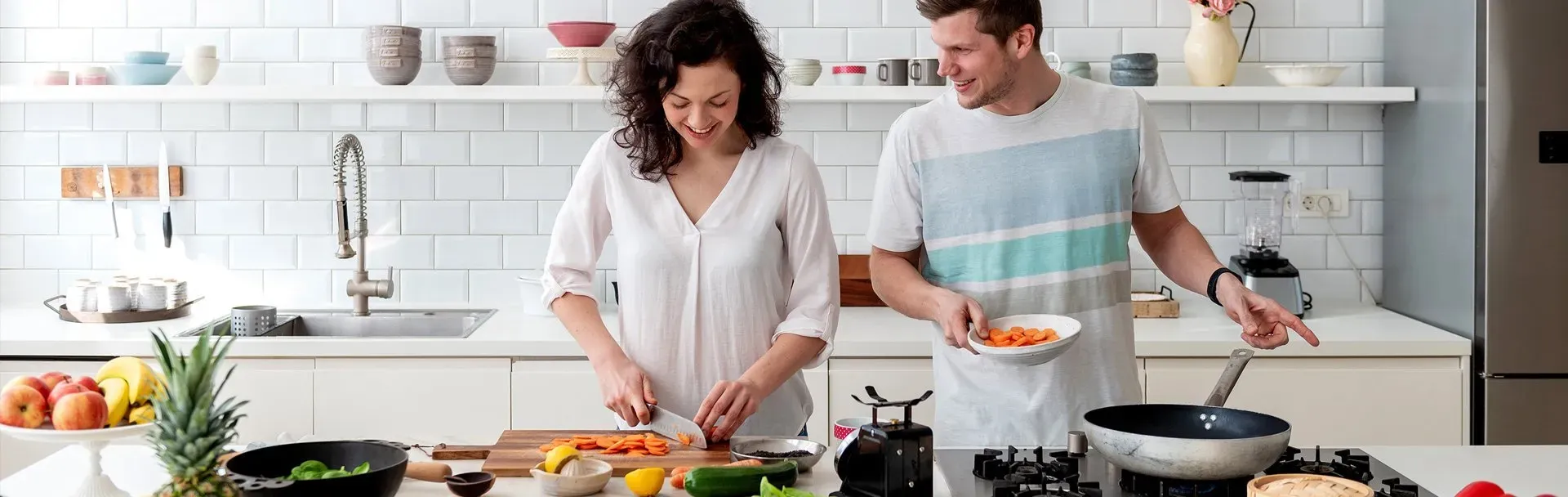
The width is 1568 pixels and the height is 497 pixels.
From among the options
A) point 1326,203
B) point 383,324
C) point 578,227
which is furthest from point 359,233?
point 1326,203

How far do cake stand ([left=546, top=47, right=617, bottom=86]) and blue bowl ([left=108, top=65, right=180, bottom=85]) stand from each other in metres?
1.12

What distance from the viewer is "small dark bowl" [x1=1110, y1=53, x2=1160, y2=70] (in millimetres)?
3812

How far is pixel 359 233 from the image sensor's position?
152 inches

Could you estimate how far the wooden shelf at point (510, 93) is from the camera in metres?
3.71

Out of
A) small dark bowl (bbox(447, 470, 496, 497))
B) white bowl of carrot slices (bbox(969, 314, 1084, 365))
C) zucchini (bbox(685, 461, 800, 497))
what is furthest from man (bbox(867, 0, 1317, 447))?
small dark bowl (bbox(447, 470, 496, 497))

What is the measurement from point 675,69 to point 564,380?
4.56ft

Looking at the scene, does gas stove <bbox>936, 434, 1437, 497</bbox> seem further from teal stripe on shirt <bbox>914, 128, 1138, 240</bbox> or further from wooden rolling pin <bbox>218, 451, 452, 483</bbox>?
wooden rolling pin <bbox>218, 451, 452, 483</bbox>

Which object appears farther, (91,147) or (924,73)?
(91,147)

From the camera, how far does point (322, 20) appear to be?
13.3ft

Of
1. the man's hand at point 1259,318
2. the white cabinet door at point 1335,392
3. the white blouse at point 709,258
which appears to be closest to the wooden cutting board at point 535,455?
the white blouse at point 709,258

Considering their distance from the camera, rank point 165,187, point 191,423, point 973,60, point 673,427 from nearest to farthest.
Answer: point 191,423
point 673,427
point 973,60
point 165,187

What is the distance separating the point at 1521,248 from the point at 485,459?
276cm

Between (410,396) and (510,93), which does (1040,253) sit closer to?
(410,396)

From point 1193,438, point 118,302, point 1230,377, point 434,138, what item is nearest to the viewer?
point 1193,438
